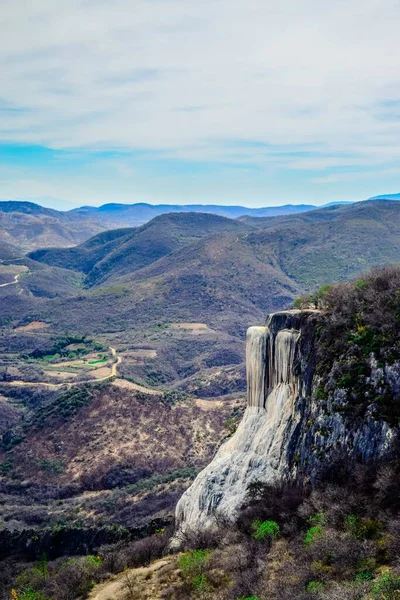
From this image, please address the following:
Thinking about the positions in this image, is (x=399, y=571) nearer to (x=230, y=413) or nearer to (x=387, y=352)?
(x=387, y=352)

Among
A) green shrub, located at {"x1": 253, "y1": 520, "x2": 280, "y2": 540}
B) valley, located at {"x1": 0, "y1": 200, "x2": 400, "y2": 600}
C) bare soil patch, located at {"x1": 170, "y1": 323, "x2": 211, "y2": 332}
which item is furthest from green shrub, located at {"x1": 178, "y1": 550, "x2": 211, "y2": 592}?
bare soil patch, located at {"x1": 170, "y1": 323, "x2": 211, "y2": 332}

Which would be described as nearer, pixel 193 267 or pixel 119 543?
pixel 119 543

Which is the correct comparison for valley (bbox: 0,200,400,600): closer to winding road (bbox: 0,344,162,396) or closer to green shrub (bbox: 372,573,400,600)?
winding road (bbox: 0,344,162,396)

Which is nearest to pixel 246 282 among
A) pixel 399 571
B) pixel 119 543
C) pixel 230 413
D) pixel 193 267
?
pixel 193 267

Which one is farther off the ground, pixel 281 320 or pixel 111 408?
pixel 281 320

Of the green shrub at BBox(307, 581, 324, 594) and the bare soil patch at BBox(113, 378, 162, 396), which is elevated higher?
the green shrub at BBox(307, 581, 324, 594)

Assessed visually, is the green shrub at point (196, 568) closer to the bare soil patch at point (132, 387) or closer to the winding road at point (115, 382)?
the bare soil patch at point (132, 387)

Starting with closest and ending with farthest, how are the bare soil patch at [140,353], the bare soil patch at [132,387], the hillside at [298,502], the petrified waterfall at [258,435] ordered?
1. the hillside at [298,502]
2. the petrified waterfall at [258,435]
3. the bare soil patch at [132,387]
4. the bare soil patch at [140,353]

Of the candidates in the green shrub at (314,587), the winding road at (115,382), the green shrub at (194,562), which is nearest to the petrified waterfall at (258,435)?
the green shrub at (194,562)
